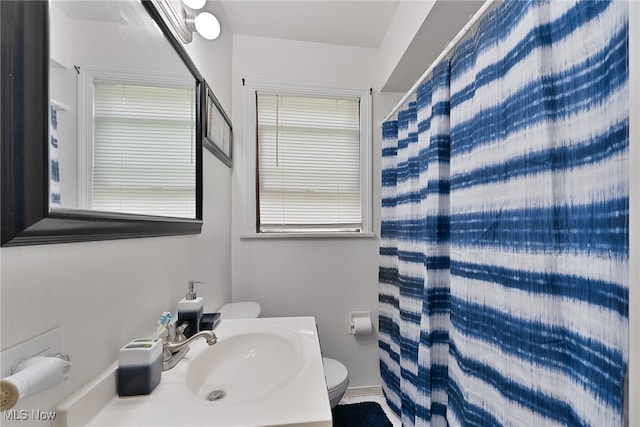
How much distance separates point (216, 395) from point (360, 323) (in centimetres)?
116

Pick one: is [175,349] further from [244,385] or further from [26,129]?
[26,129]

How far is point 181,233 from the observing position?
40.4 inches

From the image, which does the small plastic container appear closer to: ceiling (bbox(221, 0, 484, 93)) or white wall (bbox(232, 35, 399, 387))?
white wall (bbox(232, 35, 399, 387))

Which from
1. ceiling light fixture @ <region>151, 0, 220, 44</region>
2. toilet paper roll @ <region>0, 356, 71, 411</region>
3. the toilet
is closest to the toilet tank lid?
the toilet

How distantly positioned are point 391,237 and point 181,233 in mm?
1140

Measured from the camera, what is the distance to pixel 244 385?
89 centimetres

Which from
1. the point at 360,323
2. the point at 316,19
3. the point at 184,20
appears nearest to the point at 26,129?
the point at 184,20

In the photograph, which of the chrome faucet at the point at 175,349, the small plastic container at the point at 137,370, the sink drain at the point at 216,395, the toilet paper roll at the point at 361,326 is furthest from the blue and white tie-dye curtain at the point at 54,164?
the toilet paper roll at the point at 361,326

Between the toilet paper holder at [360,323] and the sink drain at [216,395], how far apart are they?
1.12m

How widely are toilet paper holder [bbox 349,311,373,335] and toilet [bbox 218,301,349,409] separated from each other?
11.6 inches

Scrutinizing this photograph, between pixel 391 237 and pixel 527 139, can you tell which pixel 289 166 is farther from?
pixel 527 139

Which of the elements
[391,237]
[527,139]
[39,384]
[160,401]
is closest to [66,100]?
[39,384]

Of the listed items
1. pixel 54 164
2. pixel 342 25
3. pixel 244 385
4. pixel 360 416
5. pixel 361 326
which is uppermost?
pixel 342 25

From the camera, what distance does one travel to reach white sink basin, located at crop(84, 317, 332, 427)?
562 mm
